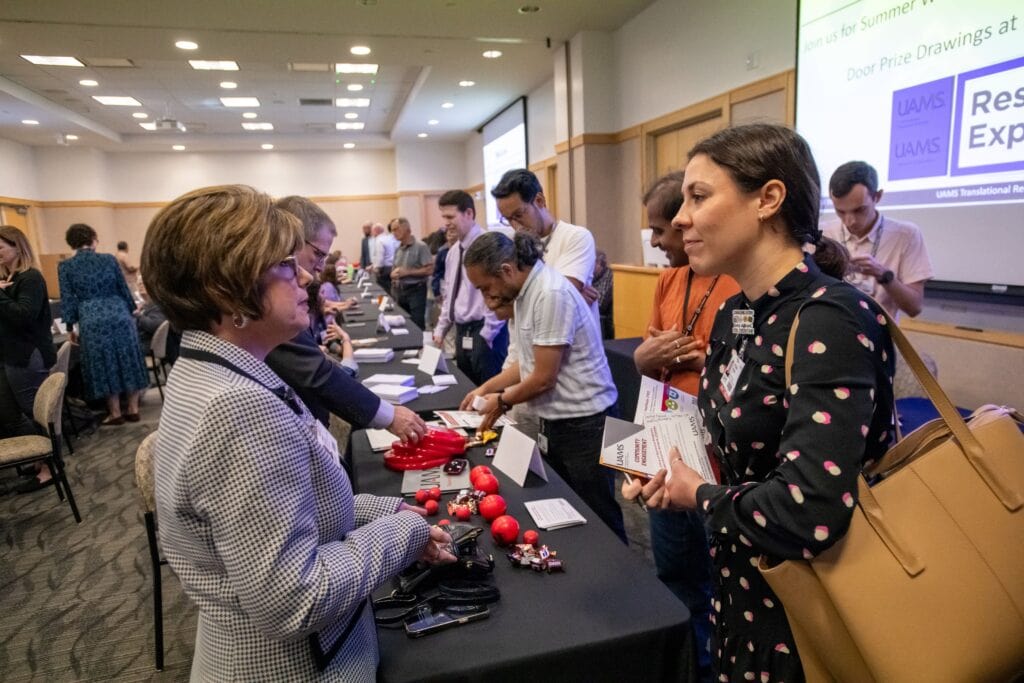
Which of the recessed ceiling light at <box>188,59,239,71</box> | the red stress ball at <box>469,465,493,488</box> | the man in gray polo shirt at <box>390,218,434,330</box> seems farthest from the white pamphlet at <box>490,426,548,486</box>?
the recessed ceiling light at <box>188,59,239,71</box>

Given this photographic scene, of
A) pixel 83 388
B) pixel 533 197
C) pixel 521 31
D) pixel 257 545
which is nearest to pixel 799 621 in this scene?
pixel 257 545

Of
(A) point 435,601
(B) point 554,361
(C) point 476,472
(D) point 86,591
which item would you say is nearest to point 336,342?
(D) point 86,591

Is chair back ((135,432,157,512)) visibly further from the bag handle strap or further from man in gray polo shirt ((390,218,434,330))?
man in gray polo shirt ((390,218,434,330))

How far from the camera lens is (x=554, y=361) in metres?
1.91

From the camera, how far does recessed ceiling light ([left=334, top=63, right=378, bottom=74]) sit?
799 cm

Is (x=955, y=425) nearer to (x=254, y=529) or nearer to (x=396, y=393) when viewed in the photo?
(x=254, y=529)

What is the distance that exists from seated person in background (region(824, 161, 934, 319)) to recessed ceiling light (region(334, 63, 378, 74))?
6.93m

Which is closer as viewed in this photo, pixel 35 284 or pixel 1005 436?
pixel 1005 436

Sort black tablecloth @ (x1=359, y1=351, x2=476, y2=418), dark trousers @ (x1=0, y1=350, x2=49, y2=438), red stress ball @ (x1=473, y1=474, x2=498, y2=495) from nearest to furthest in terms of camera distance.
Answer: red stress ball @ (x1=473, y1=474, x2=498, y2=495), black tablecloth @ (x1=359, y1=351, x2=476, y2=418), dark trousers @ (x1=0, y1=350, x2=49, y2=438)

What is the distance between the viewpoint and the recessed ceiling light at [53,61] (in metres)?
6.96

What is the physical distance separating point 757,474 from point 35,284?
4.19m

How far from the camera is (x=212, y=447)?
74 cm

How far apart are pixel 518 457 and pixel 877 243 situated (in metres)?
2.19

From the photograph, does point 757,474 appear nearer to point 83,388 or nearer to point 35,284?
point 35,284
